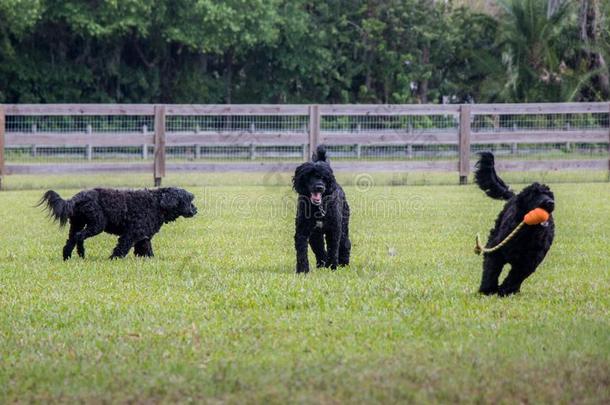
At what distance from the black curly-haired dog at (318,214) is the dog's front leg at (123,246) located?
1.94 m

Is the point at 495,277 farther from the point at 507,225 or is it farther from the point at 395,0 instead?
the point at 395,0

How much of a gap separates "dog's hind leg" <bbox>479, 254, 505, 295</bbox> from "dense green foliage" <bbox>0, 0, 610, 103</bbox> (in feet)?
98.5

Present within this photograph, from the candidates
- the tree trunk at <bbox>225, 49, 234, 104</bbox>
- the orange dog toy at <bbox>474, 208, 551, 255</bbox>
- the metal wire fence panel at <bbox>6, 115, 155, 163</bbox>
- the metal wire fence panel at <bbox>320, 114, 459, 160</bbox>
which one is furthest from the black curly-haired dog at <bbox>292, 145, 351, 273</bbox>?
the tree trunk at <bbox>225, 49, 234, 104</bbox>

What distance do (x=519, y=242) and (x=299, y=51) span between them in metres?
36.4

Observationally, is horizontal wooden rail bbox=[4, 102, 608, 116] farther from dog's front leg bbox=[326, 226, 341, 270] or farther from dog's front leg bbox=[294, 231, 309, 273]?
dog's front leg bbox=[294, 231, 309, 273]

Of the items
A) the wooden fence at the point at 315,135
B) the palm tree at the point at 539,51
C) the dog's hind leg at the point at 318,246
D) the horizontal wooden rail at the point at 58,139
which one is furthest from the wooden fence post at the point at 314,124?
the palm tree at the point at 539,51

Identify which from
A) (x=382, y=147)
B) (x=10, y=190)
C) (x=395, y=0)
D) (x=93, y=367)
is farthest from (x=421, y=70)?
(x=93, y=367)

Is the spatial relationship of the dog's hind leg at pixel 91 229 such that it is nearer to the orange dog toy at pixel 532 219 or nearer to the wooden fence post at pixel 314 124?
the orange dog toy at pixel 532 219

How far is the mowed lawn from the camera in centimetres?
565

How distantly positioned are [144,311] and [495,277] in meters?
2.70

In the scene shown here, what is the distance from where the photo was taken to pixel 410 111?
25188 mm

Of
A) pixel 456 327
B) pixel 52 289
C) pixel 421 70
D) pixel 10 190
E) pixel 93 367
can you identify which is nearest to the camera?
pixel 93 367

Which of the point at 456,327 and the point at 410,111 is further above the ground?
the point at 410,111

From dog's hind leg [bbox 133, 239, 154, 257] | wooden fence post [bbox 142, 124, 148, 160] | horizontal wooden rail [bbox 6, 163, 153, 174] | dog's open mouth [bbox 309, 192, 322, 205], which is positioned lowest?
dog's hind leg [bbox 133, 239, 154, 257]
